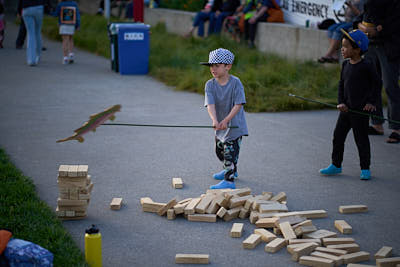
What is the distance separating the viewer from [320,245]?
16.5 ft

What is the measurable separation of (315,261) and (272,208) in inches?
42.3

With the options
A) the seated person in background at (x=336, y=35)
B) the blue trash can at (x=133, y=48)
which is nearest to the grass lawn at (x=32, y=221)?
the blue trash can at (x=133, y=48)

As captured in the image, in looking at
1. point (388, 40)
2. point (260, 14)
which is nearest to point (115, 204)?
point (388, 40)

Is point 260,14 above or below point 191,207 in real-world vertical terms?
above

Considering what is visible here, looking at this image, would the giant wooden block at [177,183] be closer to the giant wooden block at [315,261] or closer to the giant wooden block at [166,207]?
the giant wooden block at [166,207]

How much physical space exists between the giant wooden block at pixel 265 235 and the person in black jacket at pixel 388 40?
402 cm

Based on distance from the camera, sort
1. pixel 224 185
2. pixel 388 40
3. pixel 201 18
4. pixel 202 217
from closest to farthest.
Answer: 1. pixel 202 217
2. pixel 224 185
3. pixel 388 40
4. pixel 201 18

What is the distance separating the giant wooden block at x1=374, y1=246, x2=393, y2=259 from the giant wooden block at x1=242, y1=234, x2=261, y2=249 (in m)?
0.95

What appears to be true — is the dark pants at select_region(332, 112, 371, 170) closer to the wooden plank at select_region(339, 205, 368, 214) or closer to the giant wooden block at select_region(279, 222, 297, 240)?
the wooden plank at select_region(339, 205, 368, 214)

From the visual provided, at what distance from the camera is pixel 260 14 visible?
53.9 feet

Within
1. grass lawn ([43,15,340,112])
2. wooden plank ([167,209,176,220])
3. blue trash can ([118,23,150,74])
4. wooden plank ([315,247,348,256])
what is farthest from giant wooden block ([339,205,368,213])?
blue trash can ([118,23,150,74])

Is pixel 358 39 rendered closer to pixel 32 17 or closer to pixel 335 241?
pixel 335 241

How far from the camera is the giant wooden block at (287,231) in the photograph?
16.7ft

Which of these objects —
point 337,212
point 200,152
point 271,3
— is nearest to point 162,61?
point 271,3
